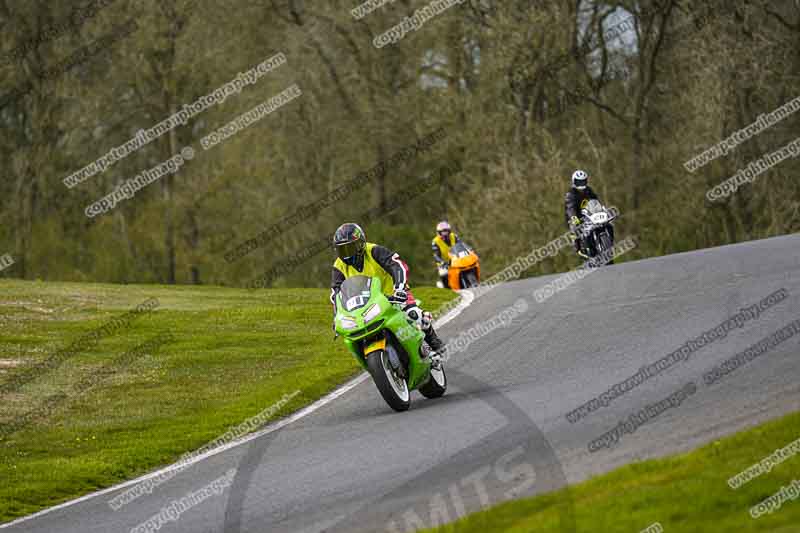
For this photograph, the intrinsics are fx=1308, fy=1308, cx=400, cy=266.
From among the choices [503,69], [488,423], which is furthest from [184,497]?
[503,69]

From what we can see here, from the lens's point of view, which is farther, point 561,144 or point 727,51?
point 561,144

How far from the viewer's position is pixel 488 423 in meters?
12.1

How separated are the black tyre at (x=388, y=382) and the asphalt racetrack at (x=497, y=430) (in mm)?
146

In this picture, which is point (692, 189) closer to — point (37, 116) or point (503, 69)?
point (503, 69)

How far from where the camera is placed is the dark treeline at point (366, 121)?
1665 inches

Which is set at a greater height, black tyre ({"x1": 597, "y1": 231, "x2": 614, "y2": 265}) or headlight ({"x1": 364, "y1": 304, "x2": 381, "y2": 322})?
headlight ({"x1": 364, "y1": 304, "x2": 381, "y2": 322})

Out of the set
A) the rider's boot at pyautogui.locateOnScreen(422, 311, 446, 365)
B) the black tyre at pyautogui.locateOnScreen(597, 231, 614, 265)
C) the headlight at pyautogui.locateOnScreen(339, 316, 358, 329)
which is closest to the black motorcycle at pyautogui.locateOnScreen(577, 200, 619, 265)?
the black tyre at pyautogui.locateOnScreen(597, 231, 614, 265)

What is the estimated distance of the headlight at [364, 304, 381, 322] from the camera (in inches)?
515

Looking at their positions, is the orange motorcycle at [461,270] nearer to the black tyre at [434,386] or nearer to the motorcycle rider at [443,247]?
the motorcycle rider at [443,247]

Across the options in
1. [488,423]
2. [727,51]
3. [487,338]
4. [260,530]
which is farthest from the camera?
[727,51]

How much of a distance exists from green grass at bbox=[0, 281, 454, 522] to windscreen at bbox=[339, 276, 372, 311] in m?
2.68

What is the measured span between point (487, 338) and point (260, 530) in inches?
335

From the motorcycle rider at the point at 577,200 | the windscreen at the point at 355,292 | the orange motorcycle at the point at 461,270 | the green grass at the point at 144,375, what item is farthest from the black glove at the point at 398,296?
the orange motorcycle at the point at 461,270

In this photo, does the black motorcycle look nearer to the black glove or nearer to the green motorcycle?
the green motorcycle
